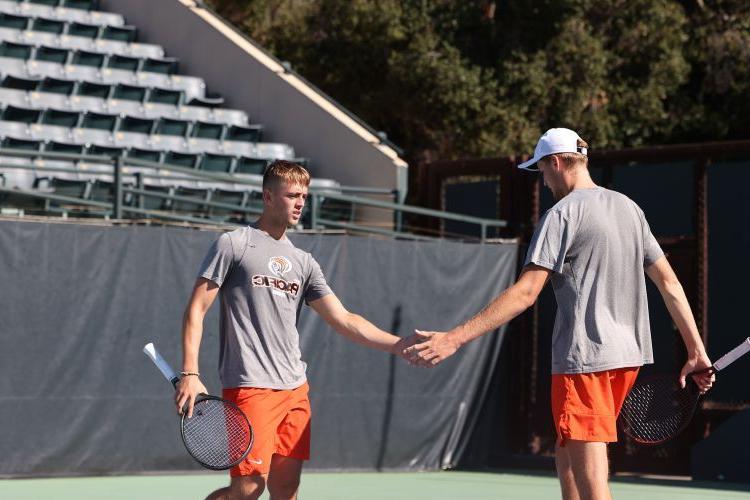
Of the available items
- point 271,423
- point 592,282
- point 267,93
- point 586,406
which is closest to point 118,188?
point 271,423

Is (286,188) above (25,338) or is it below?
above

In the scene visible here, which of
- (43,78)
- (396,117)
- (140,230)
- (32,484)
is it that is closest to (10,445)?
(32,484)

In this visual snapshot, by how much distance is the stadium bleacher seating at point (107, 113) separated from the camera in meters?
15.8

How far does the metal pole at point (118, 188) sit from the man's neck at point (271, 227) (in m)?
5.32

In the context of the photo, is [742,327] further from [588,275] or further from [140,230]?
[588,275]

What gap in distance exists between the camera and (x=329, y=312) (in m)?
6.70

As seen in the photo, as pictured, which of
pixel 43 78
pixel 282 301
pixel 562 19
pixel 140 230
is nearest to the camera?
pixel 282 301

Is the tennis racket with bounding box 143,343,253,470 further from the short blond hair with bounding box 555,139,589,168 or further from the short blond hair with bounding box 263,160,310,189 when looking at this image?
the short blond hair with bounding box 555,139,589,168

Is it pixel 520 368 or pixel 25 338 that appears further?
pixel 520 368

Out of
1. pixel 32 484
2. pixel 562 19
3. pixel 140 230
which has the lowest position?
pixel 32 484

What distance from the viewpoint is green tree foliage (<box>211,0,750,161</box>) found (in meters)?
20.6

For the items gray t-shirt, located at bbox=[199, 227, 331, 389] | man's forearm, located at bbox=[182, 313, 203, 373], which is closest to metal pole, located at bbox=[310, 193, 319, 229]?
gray t-shirt, located at bbox=[199, 227, 331, 389]

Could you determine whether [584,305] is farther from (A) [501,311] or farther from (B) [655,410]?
(B) [655,410]

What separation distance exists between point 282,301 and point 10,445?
512 centimetres
